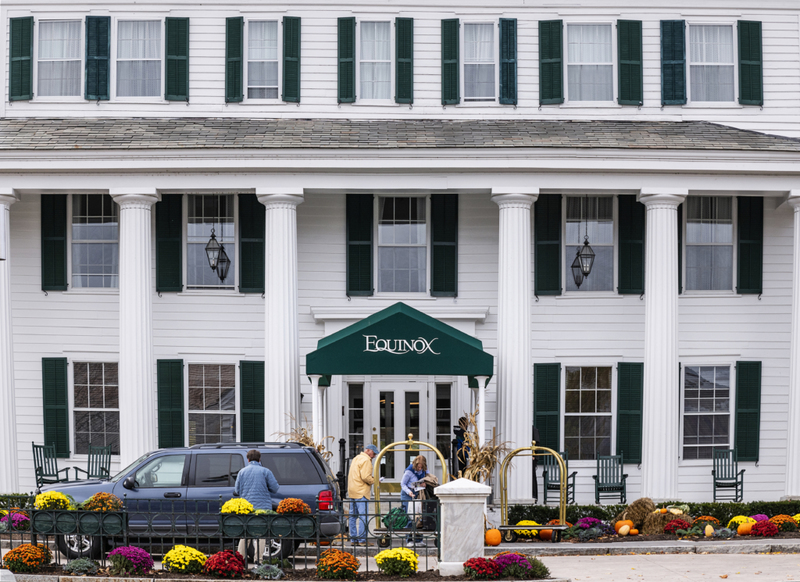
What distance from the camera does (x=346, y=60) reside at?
20469 mm

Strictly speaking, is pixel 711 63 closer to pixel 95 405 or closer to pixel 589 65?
pixel 589 65

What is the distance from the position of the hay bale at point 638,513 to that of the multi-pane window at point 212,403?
343 inches

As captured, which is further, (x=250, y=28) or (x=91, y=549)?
(x=250, y=28)

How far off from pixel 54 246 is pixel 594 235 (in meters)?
12.2

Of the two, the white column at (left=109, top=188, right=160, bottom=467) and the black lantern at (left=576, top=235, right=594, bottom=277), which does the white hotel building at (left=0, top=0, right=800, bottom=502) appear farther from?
the white column at (left=109, top=188, right=160, bottom=467)

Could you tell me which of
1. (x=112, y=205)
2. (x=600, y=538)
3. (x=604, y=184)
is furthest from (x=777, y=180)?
(x=112, y=205)

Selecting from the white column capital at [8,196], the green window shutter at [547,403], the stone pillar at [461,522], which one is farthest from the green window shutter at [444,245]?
the white column capital at [8,196]

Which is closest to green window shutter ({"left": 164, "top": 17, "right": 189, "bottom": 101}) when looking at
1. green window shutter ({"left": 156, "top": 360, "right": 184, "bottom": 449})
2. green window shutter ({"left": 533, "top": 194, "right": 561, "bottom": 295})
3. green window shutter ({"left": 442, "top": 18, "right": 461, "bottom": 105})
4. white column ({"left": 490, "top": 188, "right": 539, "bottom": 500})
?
green window shutter ({"left": 442, "top": 18, "right": 461, "bottom": 105})

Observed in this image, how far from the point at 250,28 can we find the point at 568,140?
7.73 metres

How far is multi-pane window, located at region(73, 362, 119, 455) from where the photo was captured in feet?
67.2

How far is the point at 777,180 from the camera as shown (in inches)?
744

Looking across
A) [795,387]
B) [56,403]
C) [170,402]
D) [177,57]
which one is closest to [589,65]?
[795,387]

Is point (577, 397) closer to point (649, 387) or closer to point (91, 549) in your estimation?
point (649, 387)

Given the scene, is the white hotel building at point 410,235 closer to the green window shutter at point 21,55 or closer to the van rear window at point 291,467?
the green window shutter at point 21,55
